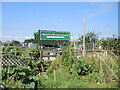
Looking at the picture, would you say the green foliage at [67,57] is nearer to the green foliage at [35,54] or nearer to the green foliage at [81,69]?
the green foliage at [81,69]

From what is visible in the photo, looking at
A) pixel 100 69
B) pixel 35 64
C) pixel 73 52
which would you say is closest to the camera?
pixel 100 69

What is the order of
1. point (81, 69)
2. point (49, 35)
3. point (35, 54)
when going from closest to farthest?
1. point (81, 69)
2. point (35, 54)
3. point (49, 35)

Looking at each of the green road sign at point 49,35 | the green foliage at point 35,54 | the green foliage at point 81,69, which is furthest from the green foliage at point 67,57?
the green road sign at point 49,35

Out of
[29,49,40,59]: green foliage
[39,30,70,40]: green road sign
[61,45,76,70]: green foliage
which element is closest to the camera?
[61,45,76,70]: green foliage

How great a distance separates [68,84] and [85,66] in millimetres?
1247

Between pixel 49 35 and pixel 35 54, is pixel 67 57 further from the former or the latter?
pixel 49 35

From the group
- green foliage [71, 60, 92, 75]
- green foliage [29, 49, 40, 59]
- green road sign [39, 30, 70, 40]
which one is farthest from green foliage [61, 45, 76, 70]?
green road sign [39, 30, 70, 40]

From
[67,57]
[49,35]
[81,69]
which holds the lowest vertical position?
[81,69]

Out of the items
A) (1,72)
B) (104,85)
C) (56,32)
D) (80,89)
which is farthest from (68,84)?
(56,32)

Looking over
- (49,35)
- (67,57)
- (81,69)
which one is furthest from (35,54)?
(49,35)

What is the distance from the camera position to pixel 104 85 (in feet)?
11.8

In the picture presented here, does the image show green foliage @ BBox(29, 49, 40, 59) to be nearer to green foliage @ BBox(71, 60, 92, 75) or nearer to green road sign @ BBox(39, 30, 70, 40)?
green foliage @ BBox(71, 60, 92, 75)

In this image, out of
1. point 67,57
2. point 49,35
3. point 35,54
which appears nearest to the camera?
point 67,57

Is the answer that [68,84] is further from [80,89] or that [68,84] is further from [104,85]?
[104,85]
